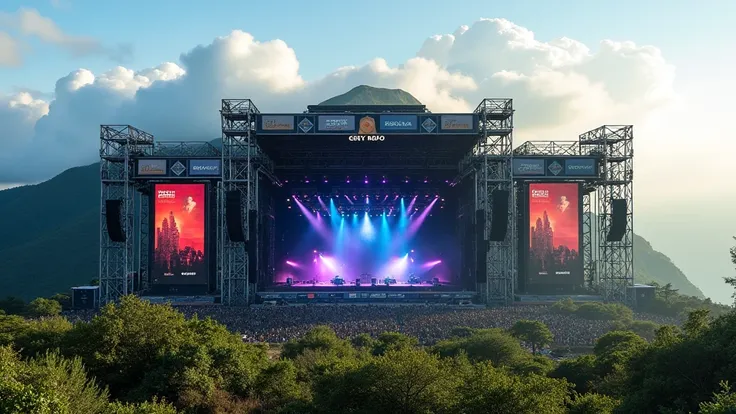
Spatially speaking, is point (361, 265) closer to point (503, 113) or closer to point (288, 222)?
point (288, 222)

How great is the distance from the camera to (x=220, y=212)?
5759 centimetres

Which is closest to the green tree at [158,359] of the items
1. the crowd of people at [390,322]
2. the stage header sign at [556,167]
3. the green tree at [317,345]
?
the green tree at [317,345]

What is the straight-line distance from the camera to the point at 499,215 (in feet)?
173

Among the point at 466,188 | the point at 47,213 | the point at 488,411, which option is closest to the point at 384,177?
the point at 466,188

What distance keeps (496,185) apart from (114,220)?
40770mm

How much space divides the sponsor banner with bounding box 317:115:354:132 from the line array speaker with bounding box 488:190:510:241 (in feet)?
53.3

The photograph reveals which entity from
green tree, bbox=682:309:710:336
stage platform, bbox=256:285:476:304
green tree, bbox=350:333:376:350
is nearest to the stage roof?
stage platform, bbox=256:285:476:304

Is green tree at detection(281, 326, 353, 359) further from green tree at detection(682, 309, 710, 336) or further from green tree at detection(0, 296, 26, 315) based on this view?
green tree at detection(0, 296, 26, 315)

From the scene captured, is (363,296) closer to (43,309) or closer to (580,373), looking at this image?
(43,309)

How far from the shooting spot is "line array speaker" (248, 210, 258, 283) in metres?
53.9

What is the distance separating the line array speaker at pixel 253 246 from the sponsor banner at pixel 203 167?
6718 mm

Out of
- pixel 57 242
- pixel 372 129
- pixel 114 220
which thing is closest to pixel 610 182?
pixel 372 129

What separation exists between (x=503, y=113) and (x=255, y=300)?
32.5 metres

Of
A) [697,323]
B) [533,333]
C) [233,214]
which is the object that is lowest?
[533,333]
